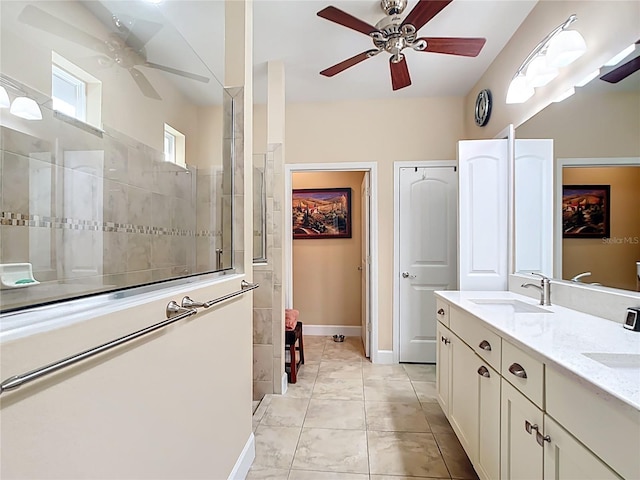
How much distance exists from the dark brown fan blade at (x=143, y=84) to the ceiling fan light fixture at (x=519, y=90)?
2.46 m

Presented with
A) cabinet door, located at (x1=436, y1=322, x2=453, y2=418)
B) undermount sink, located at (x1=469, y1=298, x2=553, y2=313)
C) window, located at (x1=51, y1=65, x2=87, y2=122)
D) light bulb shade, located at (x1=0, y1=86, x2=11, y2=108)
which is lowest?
cabinet door, located at (x1=436, y1=322, x2=453, y2=418)

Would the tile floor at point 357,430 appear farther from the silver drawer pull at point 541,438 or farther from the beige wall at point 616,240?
the beige wall at point 616,240

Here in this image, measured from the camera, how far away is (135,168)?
186cm

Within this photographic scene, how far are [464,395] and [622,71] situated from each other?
170cm

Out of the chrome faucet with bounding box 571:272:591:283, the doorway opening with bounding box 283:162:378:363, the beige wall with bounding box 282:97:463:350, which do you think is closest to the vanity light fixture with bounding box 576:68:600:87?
the chrome faucet with bounding box 571:272:591:283

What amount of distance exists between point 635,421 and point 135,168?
7.35 ft

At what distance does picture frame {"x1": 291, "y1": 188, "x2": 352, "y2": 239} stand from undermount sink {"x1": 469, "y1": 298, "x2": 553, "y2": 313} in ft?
8.07

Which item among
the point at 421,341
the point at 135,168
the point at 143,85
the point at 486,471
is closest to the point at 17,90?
the point at 135,168

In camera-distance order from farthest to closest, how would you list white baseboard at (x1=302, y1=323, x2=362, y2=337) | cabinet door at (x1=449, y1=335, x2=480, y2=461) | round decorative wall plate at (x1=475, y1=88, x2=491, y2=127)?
white baseboard at (x1=302, y1=323, x2=362, y2=337), round decorative wall plate at (x1=475, y1=88, x2=491, y2=127), cabinet door at (x1=449, y1=335, x2=480, y2=461)

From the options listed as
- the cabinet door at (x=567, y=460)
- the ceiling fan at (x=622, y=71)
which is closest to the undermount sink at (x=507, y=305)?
the cabinet door at (x=567, y=460)

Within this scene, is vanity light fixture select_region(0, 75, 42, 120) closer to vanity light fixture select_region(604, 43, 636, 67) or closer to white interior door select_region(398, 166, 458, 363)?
vanity light fixture select_region(604, 43, 636, 67)

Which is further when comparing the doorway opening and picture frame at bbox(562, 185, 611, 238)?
the doorway opening

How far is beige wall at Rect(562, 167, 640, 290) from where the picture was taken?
1.36 m

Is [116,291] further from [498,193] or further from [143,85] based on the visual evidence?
[498,193]
